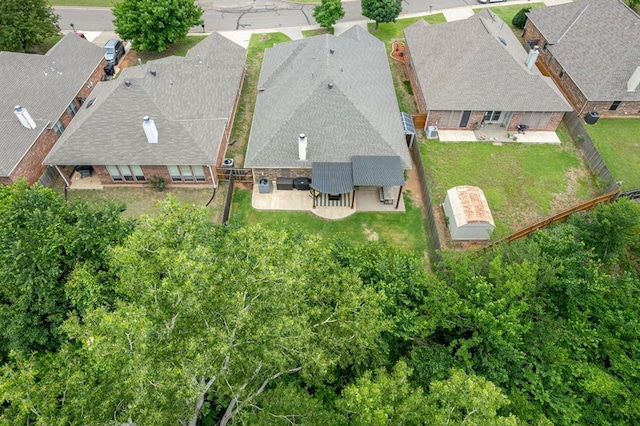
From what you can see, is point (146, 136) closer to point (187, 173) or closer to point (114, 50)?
point (187, 173)

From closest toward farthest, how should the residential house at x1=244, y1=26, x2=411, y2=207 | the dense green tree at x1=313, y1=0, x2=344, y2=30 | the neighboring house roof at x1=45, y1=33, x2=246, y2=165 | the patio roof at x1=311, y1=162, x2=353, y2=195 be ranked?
the patio roof at x1=311, y1=162, x2=353, y2=195 → the residential house at x1=244, y1=26, x2=411, y2=207 → the neighboring house roof at x1=45, y1=33, x2=246, y2=165 → the dense green tree at x1=313, y1=0, x2=344, y2=30

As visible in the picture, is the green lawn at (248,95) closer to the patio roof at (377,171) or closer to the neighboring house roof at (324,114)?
the neighboring house roof at (324,114)

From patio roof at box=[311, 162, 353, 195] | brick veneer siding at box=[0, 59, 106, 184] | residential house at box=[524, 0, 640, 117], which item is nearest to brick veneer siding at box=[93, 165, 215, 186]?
brick veneer siding at box=[0, 59, 106, 184]

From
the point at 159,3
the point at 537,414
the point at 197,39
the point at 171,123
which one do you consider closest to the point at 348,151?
the point at 171,123

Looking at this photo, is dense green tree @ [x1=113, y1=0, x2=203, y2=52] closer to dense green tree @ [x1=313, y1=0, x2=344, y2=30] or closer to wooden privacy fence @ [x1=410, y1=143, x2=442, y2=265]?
dense green tree @ [x1=313, y1=0, x2=344, y2=30]

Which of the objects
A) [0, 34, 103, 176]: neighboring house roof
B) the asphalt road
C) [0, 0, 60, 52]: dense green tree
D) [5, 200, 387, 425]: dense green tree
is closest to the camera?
[5, 200, 387, 425]: dense green tree

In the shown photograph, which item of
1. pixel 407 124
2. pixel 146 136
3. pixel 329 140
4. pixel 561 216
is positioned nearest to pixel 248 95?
pixel 146 136

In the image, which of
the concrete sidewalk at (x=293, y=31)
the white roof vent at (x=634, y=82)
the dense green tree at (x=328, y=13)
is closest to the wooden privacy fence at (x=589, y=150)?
the white roof vent at (x=634, y=82)

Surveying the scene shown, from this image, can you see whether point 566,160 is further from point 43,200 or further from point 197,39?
point 197,39

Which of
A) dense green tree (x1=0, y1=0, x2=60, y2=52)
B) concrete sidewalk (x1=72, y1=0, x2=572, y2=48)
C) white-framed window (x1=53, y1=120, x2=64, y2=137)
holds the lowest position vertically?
concrete sidewalk (x1=72, y1=0, x2=572, y2=48)
